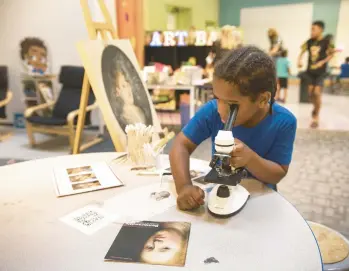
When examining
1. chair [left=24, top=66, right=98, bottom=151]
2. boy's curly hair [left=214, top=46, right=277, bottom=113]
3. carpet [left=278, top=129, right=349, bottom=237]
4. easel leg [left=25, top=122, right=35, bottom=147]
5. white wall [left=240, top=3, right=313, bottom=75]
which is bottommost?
carpet [left=278, top=129, right=349, bottom=237]

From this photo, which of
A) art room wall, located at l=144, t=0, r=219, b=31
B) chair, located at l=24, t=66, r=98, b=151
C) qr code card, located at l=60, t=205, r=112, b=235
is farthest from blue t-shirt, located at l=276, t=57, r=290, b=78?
qr code card, located at l=60, t=205, r=112, b=235

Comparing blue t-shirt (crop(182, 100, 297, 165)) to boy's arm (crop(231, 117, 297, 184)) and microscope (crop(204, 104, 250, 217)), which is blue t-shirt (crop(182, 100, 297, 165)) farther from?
microscope (crop(204, 104, 250, 217))

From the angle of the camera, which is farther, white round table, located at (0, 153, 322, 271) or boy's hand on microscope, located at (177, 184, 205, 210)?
boy's hand on microscope, located at (177, 184, 205, 210)

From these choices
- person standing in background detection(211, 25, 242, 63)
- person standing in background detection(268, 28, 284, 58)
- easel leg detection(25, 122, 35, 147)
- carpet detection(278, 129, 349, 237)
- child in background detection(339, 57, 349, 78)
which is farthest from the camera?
child in background detection(339, 57, 349, 78)

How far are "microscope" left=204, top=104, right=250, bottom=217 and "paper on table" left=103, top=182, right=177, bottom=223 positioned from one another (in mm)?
144

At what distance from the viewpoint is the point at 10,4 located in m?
4.50

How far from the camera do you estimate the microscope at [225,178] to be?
0.80 m

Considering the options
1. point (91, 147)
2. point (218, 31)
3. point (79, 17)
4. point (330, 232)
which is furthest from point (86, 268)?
point (218, 31)

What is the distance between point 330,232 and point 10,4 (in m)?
4.77

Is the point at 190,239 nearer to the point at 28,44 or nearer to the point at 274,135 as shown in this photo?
the point at 274,135

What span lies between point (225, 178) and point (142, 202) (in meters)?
0.29

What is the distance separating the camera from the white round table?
0.73m

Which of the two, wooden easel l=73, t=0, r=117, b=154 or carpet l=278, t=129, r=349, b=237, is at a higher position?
wooden easel l=73, t=0, r=117, b=154

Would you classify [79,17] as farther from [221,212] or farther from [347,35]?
[347,35]
